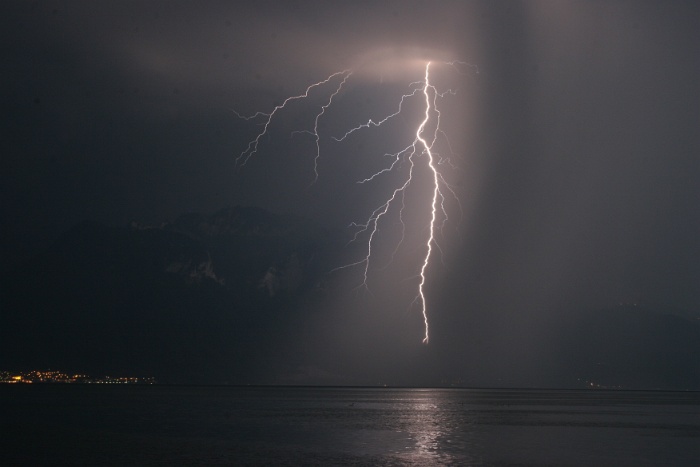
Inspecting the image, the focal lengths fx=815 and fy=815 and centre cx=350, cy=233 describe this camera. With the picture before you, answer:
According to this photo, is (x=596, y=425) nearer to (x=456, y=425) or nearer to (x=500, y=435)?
(x=456, y=425)

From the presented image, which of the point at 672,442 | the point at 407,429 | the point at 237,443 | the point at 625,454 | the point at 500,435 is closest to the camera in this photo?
the point at 625,454

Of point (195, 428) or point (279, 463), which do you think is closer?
point (279, 463)

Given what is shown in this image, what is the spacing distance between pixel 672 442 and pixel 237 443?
30.3 metres

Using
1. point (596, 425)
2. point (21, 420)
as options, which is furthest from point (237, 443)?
point (596, 425)

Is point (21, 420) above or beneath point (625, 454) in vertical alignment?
beneath

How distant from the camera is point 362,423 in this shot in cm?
7588

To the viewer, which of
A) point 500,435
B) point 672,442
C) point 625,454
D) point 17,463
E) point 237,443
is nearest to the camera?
point 17,463

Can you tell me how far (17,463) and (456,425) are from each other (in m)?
45.3

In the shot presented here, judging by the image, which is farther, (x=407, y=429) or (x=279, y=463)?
(x=407, y=429)

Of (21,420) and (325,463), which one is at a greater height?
(325,463)

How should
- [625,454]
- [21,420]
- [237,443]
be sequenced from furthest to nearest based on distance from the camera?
[21,420] → [237,443] → [625,454]

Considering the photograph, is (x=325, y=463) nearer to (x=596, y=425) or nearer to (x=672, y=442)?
(x=672, y=442)

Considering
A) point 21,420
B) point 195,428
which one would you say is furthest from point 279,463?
point 21,420

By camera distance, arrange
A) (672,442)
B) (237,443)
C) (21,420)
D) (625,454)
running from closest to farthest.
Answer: (625,454) → (237,443) → (672,442) → (21,420)
